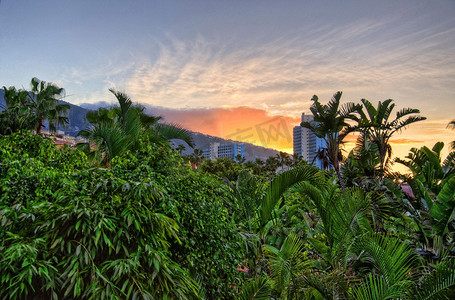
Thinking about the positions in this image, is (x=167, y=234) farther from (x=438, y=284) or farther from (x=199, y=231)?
(x=438, y=284)

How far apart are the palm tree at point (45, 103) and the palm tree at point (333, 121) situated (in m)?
16.5

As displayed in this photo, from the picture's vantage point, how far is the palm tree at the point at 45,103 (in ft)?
61.5

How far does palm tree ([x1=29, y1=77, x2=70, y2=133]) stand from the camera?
1873 centimetres

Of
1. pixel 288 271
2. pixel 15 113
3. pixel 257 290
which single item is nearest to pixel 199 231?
pixel 257 290

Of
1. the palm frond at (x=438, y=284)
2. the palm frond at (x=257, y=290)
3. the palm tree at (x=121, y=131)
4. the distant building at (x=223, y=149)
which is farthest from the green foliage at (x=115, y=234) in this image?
the distant building at (x=223, y=149)

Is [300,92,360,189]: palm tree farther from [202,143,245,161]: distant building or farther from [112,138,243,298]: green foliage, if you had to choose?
[202,143,245,161]: distant building

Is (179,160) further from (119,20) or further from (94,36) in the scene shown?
(94,36)

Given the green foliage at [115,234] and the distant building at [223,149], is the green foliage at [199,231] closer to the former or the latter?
the green foliage at [115,234]

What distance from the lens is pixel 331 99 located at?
10.0 meters

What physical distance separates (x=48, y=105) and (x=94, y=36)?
11.4 m

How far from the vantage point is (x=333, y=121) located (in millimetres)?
10156

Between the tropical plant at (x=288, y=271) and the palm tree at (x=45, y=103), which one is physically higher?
the palm tree at (x=45, y=103)

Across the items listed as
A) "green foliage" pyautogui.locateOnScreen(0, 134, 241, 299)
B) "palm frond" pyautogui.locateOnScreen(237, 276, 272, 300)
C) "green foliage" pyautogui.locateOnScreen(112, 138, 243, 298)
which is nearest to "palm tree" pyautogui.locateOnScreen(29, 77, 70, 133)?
"green foliage" pyautogui.locateOnScreen(0, 134, 241, 299)

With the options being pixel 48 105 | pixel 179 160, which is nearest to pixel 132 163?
pixel 179 160
